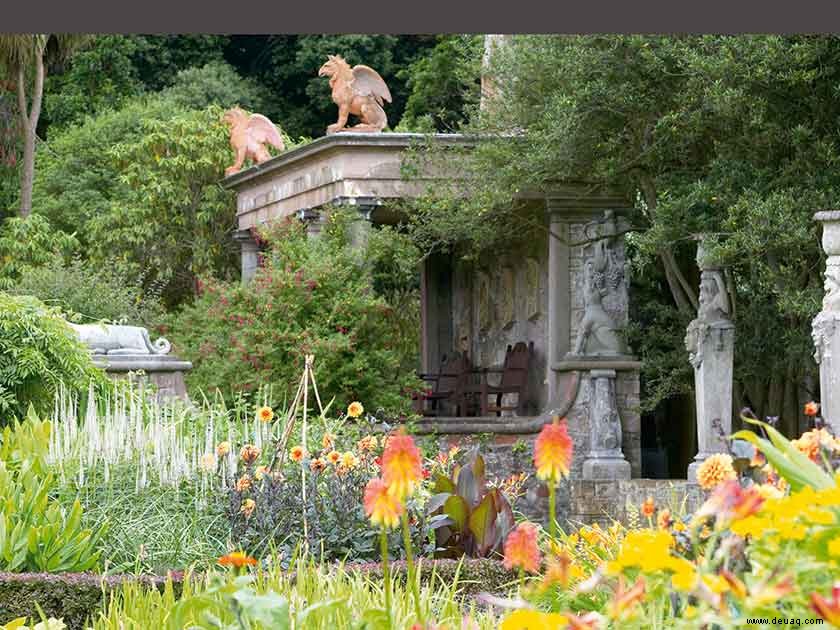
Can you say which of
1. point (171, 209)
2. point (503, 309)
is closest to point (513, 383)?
point (503, 309)

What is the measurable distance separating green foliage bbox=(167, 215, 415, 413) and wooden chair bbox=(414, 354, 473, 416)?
8.25 feet

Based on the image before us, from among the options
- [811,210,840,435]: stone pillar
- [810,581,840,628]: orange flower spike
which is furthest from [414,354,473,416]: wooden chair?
[810,581,840,628]: orange flower spike

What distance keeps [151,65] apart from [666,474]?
854 inches

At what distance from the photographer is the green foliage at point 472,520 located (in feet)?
25.8

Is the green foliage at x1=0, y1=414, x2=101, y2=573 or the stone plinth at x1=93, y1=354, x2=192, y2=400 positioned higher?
the stone plinth at x1=93, y1=354, x2=192, y2=400

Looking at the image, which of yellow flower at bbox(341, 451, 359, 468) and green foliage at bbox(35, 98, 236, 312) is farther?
green foliage at bbox(35, 98, 236, 312)

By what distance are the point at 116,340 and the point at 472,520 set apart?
8.15 m

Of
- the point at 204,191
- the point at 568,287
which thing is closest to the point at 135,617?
the point at 568,287

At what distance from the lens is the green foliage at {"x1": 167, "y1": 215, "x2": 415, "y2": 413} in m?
18.1

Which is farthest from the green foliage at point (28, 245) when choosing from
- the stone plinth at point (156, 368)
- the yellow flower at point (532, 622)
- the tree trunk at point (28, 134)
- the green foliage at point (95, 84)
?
the yellow flower at point (532, 622)

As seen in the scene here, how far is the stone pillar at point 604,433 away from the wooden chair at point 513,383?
96.8 inches

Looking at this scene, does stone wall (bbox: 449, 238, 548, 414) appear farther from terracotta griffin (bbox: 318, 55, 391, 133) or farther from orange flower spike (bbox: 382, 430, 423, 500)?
orange flower spike (bbox: 382, 430, 423, 500)

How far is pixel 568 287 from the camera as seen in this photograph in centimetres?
1909

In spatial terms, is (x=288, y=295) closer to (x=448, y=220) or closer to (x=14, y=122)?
(x=448, y=220)
